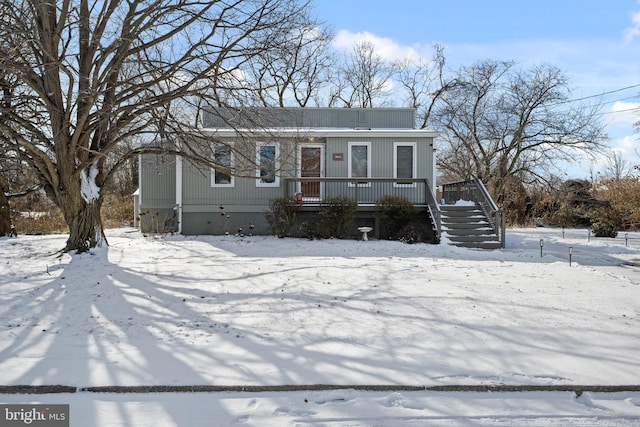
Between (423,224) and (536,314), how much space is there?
10.2 metres

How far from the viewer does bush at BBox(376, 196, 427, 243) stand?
15930 mm

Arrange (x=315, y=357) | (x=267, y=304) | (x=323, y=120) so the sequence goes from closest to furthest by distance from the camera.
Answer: (x=315, y=357), (x=267, y=304), (x=323, y=120)

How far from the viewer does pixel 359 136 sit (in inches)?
698

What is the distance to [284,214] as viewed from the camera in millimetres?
15984

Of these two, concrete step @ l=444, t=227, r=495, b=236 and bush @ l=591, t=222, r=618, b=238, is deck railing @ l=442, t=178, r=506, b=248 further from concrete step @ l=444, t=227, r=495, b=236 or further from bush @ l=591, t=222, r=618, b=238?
bush @ l=591, t=222, r=618, b=238

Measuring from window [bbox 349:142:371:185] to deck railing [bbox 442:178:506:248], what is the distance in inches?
154

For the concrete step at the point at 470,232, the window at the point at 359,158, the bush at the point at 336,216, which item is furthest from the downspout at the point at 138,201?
the concrete step at the point at 470,232

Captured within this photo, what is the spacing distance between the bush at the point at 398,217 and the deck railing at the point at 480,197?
7.25 ft

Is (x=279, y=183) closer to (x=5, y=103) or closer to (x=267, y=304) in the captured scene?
(x=5, y=103)

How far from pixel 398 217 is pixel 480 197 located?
10.6ft

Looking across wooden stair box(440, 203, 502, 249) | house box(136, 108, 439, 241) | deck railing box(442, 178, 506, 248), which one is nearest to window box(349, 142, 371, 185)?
house box(136, 108, 439, 241)

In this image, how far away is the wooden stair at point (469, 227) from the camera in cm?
1472

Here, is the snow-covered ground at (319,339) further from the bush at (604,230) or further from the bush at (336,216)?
the bush at (604,230)

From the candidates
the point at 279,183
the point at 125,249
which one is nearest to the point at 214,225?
the point at 279,183
